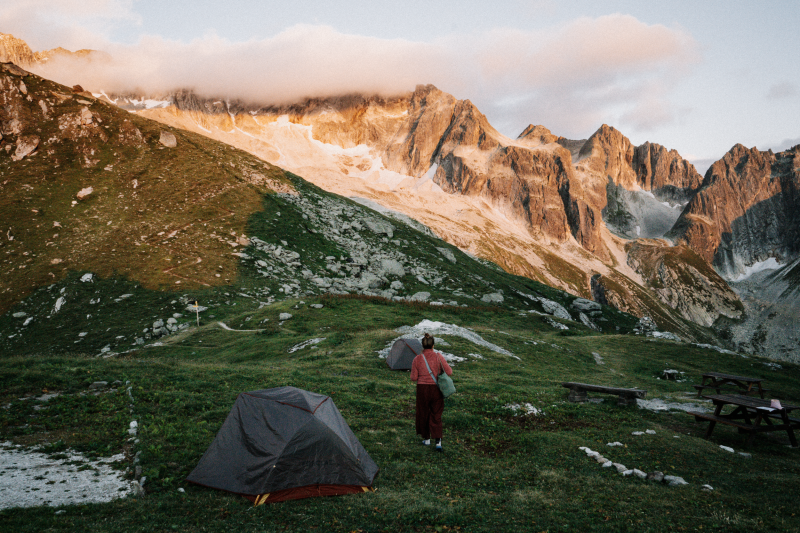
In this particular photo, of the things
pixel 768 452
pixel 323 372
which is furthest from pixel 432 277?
pixel 768 452

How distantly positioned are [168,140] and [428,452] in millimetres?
94226

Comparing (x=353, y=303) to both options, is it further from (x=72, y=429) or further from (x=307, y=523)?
(x=307, y=523)

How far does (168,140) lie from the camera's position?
86.4m

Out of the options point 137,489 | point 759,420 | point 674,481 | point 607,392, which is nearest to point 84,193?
point 137,489

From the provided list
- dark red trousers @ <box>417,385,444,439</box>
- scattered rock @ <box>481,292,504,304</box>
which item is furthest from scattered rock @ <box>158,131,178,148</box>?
dark red trousers @ <box>417,385,444,439</box>

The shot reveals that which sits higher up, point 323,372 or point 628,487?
point 628,487

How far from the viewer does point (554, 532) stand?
934 centimetres

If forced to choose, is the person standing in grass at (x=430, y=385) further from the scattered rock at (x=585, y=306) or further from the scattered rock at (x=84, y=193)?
the scattered rock at (x=585, y=306)

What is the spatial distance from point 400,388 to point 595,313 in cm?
8876

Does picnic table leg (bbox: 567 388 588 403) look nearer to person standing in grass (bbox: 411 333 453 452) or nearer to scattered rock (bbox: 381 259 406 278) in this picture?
person standing in grass (bbox: 411 333 453 452)

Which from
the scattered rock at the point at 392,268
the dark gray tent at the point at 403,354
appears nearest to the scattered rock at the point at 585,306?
the scattered rock at the point at 392,268

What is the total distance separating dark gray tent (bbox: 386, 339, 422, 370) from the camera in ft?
90.4

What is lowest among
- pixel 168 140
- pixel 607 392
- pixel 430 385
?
pixel 607 392

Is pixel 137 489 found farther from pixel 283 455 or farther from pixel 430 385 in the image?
pixel 430 385
